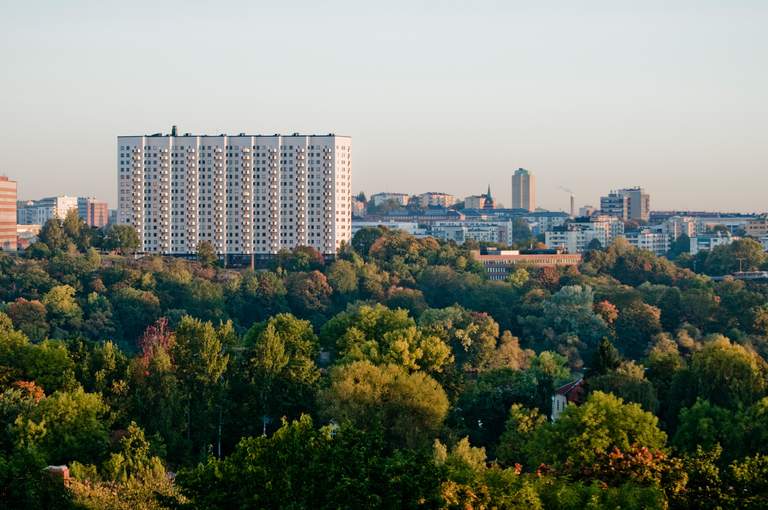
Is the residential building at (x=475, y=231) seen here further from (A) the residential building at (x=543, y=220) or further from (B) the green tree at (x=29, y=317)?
(B) the green tree at (x=29, y=317)

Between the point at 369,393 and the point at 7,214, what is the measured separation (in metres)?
72.2

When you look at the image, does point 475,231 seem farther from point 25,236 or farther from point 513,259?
point 25,236

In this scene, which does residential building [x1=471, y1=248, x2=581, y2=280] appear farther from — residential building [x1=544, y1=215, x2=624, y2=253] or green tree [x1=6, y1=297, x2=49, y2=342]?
green tree [x1=6, y1=297, x2=49, y2=342]

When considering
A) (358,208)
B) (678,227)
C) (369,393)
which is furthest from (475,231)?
(369,393)

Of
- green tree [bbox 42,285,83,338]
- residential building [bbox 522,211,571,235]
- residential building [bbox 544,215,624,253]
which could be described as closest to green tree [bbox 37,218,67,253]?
green tree [bbox 42,285,83,338]

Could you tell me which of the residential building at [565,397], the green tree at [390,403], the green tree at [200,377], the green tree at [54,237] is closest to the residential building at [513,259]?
the green tree at [54,237]

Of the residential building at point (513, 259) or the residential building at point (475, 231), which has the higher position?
the residential building at point (475, 231)

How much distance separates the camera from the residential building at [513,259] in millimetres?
101125

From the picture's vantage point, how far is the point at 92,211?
177 metres

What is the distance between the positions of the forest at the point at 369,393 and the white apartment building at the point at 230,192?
12.9 meters

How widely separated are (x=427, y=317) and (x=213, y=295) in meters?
14.9

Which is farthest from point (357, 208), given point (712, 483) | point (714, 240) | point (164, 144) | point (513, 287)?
point (712, 483)

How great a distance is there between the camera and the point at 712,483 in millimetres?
26125

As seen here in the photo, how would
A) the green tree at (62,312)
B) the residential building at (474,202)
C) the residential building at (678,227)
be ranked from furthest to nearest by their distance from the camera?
the residential building at (474,202)
the residential building at (678,227)
the green tree at (62,312)
